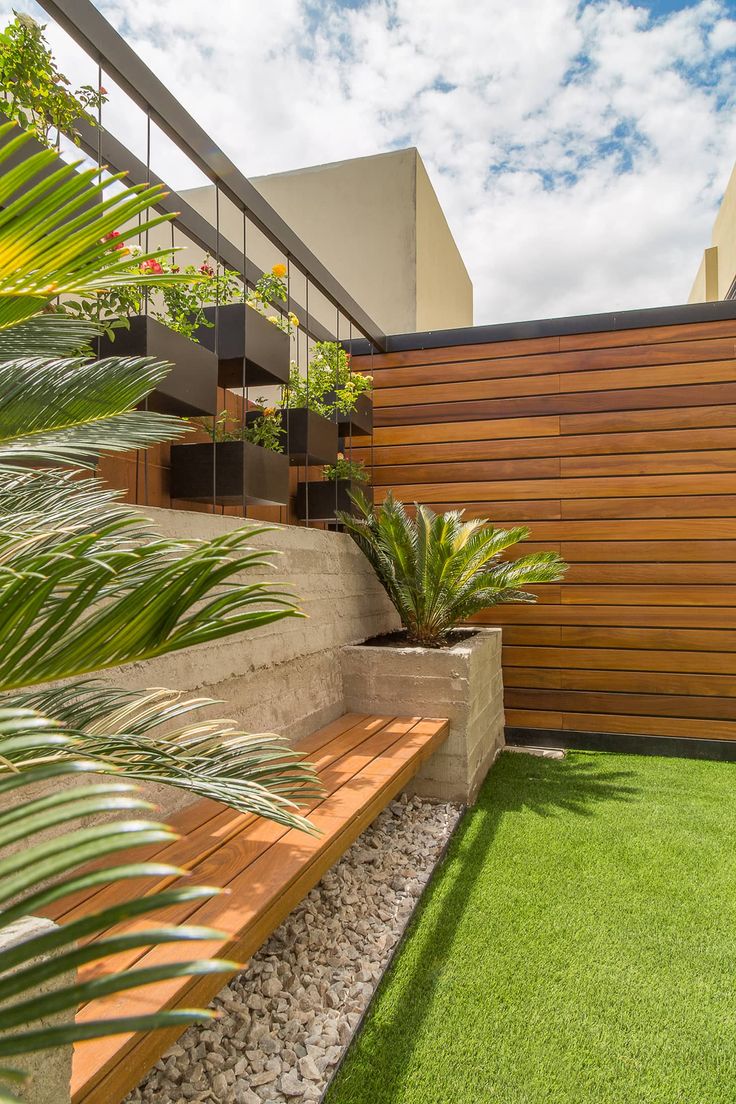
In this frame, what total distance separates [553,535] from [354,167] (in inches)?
181

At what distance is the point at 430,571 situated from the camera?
12.0ft

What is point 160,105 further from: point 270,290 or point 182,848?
point 182,848

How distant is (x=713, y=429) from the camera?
173 inches

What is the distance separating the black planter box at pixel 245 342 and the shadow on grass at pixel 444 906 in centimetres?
218

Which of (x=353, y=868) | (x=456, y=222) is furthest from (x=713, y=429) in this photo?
(x=456, y=222)

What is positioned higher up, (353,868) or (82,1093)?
(82,1093)

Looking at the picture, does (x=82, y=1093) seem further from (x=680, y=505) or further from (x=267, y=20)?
(x=267, y=20)

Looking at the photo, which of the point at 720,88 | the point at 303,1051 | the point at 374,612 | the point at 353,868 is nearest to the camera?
the point at 303,1051

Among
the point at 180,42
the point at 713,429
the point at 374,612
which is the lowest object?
the point at 374,612

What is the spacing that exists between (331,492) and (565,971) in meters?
2.83

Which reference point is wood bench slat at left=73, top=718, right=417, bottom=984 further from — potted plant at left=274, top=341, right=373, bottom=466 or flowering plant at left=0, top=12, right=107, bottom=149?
flowering plant at left=0, top=12, right=107, bottom=149

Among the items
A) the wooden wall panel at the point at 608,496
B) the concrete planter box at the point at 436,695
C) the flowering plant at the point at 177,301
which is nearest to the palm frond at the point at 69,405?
the flowering plant at the point at 177,301

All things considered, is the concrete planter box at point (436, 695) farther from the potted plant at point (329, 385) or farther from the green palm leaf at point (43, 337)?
the green palm leaf at point (43, 337)

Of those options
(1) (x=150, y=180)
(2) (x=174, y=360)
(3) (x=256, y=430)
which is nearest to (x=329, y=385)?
(3) (x=256, y=430)
